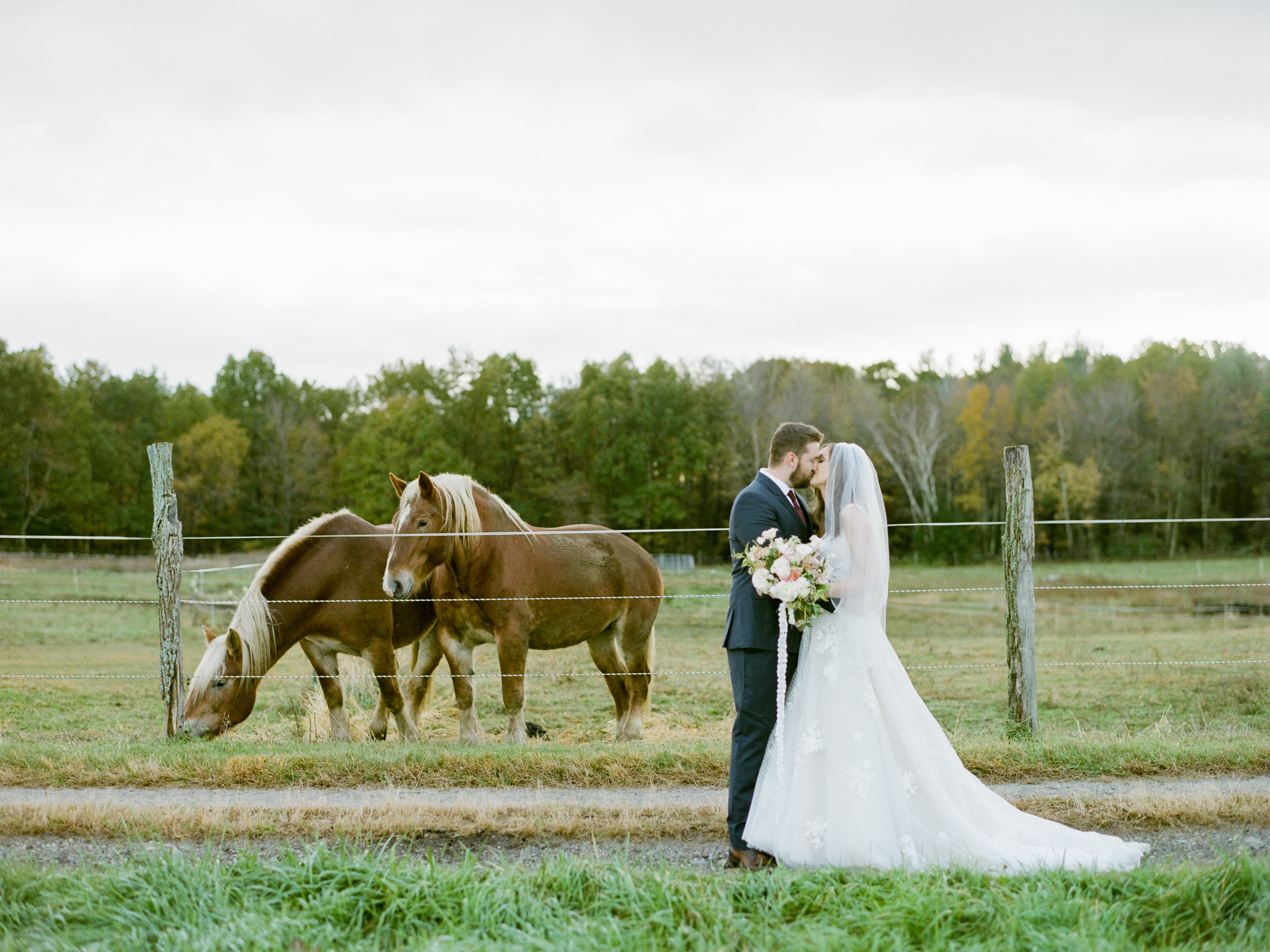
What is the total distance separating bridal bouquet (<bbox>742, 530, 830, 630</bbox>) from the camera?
4.71m

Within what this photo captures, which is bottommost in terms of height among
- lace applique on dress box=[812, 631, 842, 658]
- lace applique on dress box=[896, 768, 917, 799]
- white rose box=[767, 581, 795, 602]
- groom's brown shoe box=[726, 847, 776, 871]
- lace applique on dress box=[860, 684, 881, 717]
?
groom's brown shoe box=[726, 847, 776, 871]

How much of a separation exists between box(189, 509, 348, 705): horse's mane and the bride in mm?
5000

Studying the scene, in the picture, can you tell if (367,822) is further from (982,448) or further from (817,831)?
(982,448)

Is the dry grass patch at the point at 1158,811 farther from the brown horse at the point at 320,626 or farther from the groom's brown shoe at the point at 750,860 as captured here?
the brown horse at the point at 320,626

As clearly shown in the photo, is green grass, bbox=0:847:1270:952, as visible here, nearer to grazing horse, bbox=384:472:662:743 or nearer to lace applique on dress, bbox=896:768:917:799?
lace applique on dress, bbox=896:768:917:799

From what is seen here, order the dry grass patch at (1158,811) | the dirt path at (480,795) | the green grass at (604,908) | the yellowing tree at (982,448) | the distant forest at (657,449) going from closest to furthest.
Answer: the green grass at (604,908), the dry grass patch at (1158,811), the dirt path at (480,795), the distant forest at (657,449), the yellowing tree at (982,448)

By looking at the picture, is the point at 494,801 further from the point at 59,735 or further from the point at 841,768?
the point at 59,735

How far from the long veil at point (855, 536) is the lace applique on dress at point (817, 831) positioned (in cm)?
108

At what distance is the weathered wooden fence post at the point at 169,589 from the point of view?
782 cm

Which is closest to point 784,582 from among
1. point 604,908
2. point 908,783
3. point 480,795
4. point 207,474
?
point 908,783

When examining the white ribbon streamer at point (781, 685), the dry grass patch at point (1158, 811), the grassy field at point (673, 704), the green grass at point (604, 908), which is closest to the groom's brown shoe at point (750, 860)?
the white ribbon streamer at point (781, 685)

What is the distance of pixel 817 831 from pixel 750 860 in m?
0.39

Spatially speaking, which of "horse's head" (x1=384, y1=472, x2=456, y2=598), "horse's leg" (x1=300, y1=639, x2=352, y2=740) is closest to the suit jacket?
"horse's head" (x1=384, y1=472, x2=456, y2=598)

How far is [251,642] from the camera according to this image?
8.21m
